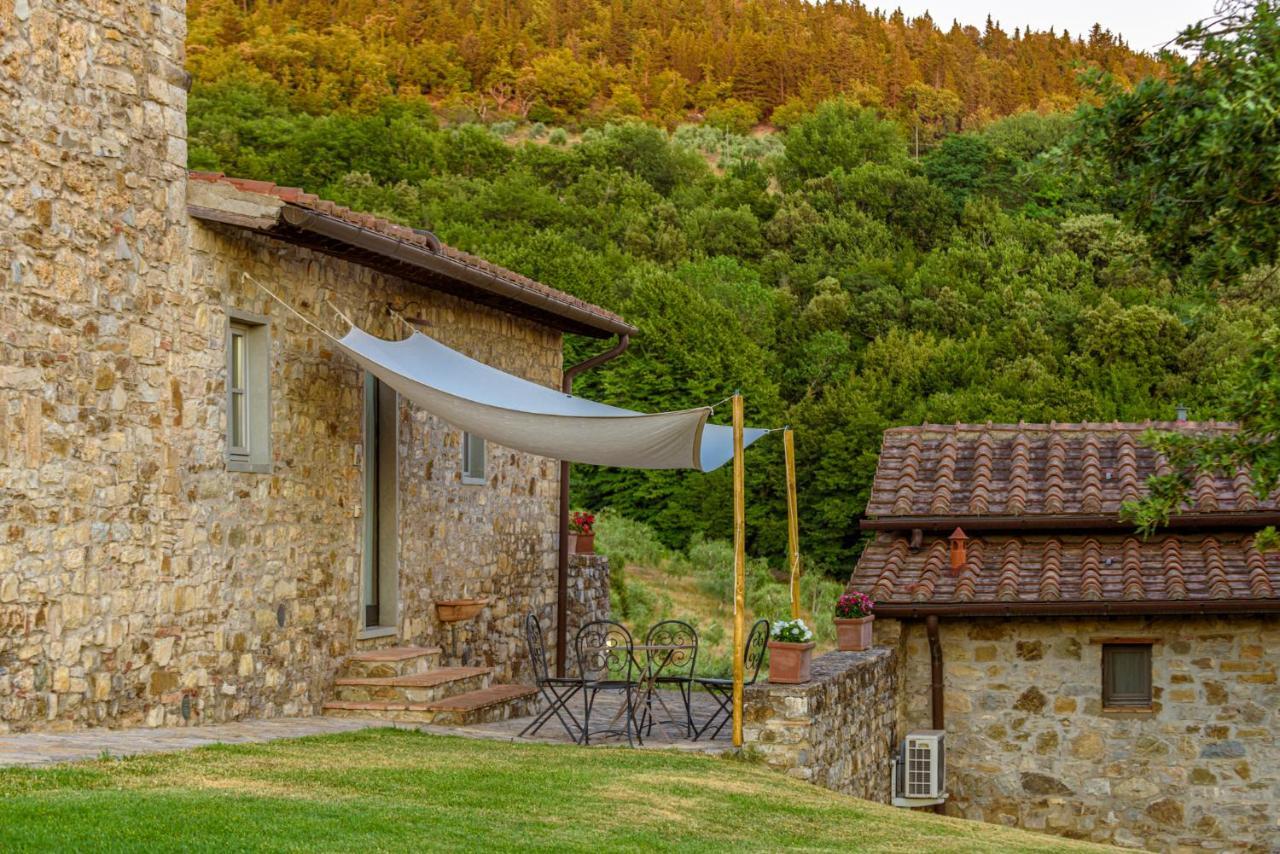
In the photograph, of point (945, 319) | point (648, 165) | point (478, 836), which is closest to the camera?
point (478, 836)

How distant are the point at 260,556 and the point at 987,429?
7726 mm

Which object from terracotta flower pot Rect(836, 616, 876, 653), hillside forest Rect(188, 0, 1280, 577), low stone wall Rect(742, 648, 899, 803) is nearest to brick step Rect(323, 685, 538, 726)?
low stone wall Rect(742, 648, 899, 803)

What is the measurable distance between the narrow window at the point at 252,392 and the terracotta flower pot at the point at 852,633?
4752 millimetres

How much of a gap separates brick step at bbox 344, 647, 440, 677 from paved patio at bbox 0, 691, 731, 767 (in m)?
0.66

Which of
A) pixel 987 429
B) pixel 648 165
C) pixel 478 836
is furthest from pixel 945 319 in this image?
pixel 478 836

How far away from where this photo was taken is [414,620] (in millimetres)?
12344

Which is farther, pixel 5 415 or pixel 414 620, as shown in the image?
pixel 414 620

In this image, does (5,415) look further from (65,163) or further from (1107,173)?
(1107,173)

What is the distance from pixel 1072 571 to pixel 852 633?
2144 mm

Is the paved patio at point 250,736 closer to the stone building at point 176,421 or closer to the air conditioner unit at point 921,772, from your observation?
the stone building at point 176,421

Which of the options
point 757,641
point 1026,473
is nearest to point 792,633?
point 757,641

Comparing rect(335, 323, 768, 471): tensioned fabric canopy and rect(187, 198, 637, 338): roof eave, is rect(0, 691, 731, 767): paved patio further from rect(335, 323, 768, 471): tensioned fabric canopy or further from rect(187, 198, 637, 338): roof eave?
rect(187, 198, 637, 338): roof eave

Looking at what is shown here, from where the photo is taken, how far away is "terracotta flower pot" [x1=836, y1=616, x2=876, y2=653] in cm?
1228

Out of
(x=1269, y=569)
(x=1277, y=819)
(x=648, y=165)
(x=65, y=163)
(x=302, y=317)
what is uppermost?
(x=648, y=165)
